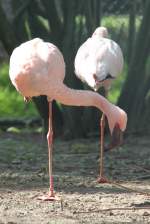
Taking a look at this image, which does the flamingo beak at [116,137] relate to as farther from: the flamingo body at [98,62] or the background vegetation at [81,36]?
the background vegetation at [81,36]

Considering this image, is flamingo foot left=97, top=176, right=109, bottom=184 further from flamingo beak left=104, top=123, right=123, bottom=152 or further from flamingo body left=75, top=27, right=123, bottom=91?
flamingo beak left=104, top=123, right=123, bottom=152

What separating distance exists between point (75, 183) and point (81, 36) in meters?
3.19

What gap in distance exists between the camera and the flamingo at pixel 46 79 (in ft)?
17.9

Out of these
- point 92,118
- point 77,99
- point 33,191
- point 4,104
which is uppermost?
point 77,99

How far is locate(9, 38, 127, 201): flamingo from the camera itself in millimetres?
5449

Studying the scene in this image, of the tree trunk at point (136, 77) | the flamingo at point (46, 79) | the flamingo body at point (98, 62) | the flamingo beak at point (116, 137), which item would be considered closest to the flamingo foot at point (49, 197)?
the flamingo at point (46, 79)

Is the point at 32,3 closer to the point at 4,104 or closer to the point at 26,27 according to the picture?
the point at 26,27

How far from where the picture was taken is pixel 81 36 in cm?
898

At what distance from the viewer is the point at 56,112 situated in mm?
9266

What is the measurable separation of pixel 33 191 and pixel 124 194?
0.72m

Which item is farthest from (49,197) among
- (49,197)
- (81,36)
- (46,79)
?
(81,36)

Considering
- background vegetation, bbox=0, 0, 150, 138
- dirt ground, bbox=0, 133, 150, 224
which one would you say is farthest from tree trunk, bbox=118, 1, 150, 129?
dirt ground, bbox=0, 133, 150, 224

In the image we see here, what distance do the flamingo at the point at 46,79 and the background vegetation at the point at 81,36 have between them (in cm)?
312

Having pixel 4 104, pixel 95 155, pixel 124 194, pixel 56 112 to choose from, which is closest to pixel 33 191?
pixel 124 194
